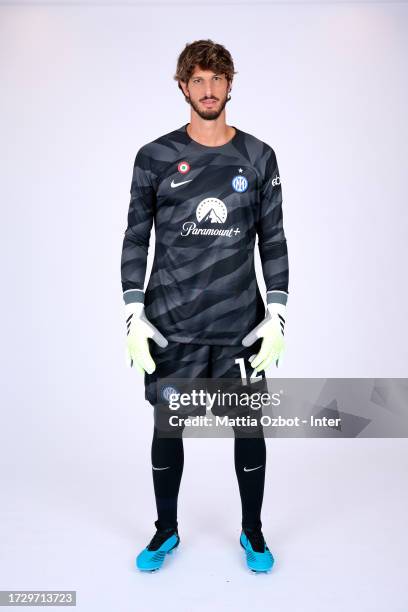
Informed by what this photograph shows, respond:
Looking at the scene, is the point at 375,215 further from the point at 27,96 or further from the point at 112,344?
the point at 27,96

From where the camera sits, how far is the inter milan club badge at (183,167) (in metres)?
2.94

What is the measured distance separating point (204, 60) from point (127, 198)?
1517 millimetres

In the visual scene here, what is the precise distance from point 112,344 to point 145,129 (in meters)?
1.24

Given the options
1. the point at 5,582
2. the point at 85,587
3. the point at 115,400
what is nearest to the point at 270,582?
the point at 85,587

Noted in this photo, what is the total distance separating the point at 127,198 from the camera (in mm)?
4301

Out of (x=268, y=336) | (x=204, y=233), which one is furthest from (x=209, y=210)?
(x=268, y=336)

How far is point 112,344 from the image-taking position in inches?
173

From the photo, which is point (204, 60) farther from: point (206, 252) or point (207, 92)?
point (206, 252)

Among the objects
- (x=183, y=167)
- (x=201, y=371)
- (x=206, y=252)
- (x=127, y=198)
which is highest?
(x=183, y=167)

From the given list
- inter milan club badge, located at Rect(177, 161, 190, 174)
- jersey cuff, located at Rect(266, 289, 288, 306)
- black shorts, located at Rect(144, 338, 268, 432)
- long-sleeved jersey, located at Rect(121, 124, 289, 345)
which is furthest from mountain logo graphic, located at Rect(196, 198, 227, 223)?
black shorts, located at Rect(144, 338, 268, 432)

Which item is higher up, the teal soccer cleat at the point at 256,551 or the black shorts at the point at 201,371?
the black shorts at the point at 201,371

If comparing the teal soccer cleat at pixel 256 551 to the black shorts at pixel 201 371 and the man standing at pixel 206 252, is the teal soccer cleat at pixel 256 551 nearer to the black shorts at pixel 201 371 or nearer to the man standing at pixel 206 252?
the man standing at pixel 206 252

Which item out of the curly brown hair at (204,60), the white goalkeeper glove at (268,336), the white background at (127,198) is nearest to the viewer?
the curly brown hair at (204,60)

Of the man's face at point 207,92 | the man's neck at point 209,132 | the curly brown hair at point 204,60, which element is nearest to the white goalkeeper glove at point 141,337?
the man's neck at point 209,132
